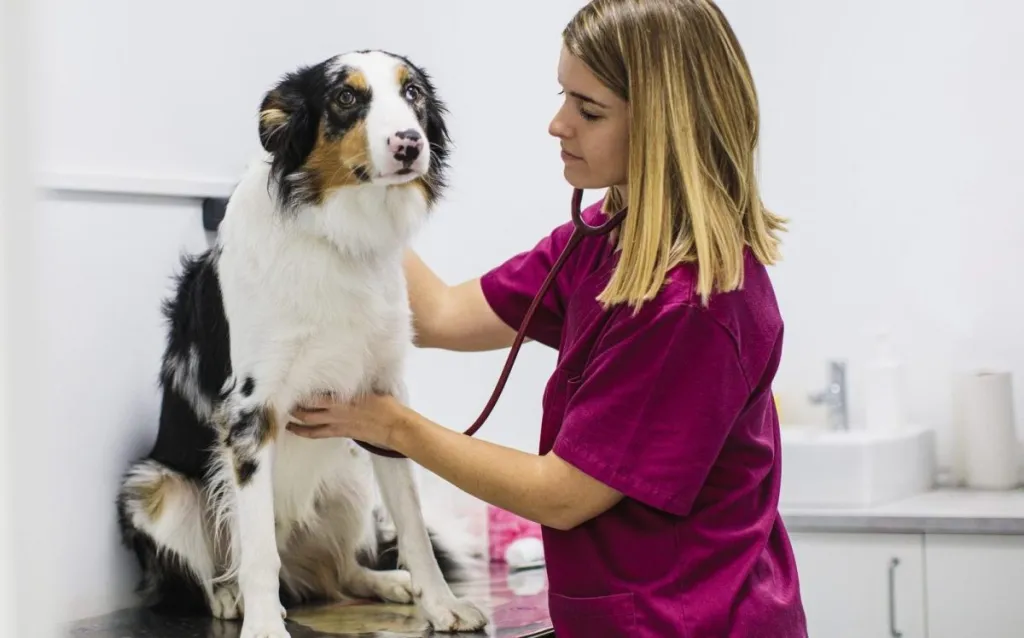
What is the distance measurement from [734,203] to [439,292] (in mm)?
696

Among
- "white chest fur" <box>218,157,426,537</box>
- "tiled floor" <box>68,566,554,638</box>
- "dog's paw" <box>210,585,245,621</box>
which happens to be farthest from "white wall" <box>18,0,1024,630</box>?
"white chest fur" <box>218,157,426,537</box>

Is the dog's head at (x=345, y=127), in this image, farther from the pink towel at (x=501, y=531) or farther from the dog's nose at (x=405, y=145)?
the pink towel at (x=501, y=531)

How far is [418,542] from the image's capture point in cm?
183

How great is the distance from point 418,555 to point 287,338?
0.42 metres

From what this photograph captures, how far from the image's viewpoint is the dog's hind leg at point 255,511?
1.68 metres

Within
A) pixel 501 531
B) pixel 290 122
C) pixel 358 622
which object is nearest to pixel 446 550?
pixel 501 531

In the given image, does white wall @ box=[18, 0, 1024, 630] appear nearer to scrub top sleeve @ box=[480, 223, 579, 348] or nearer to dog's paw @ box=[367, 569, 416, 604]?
dog's paw @ box=[367, 569, 416, 604]

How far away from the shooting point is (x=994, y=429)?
290 centimetres

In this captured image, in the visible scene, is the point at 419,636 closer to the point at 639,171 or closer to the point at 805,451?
the point at 639,171

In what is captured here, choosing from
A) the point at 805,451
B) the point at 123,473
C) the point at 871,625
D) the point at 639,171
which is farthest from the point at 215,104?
the point at 871,625

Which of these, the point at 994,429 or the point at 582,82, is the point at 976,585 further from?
the point at 582,82

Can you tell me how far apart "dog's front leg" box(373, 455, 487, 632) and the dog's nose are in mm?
545

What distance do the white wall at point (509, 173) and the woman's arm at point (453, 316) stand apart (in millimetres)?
471

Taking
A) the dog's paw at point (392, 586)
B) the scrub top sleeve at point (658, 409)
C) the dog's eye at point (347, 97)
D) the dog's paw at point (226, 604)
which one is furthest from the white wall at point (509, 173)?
the scrub top sleeve at point (658, 409)
